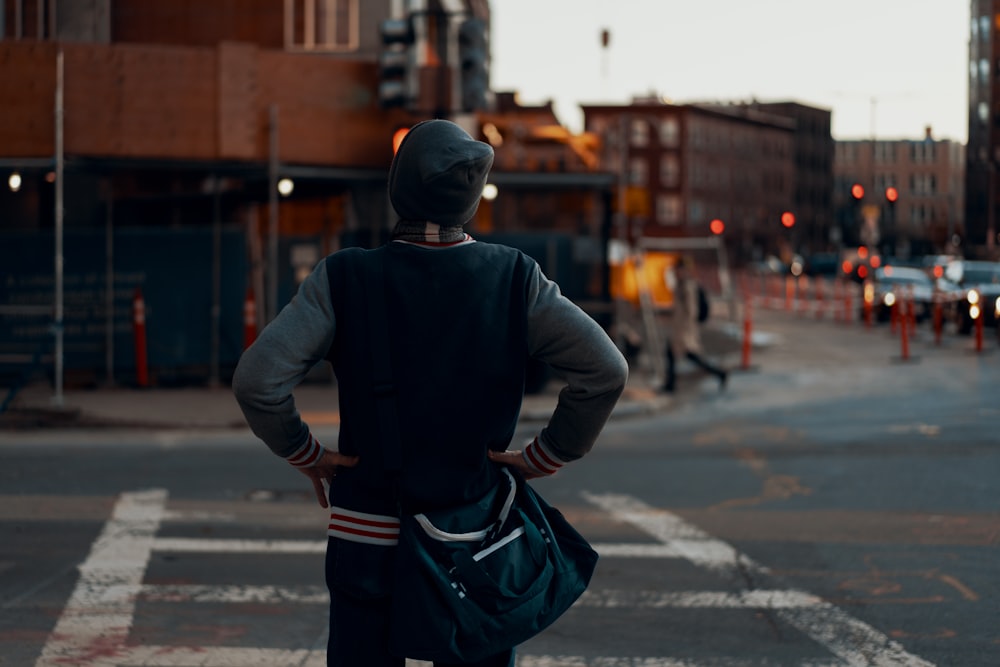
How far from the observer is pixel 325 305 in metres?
3.70

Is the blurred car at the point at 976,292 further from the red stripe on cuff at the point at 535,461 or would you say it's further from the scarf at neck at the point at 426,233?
the scarf at neck at the point at 426,233

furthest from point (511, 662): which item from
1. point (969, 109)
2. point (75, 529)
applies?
point (969, 109)

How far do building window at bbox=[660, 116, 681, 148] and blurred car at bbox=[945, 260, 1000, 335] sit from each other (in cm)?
7481

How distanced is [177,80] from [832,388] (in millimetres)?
9879

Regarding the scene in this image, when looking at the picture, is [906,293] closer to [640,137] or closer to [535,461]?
[535,461]

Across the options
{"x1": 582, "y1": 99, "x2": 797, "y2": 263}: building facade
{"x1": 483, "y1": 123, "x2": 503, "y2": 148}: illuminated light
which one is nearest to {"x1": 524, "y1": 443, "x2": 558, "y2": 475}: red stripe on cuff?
{"x1": 483, "y1": 123, "x2": 503, "y2": 148}: illuminated light

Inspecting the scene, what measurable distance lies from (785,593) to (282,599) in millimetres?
2499

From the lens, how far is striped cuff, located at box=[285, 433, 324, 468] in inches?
150

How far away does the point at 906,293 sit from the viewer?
36.1 meters

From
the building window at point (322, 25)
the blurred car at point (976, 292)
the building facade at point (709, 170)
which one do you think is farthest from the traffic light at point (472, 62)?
the building facade at point (709, 170)

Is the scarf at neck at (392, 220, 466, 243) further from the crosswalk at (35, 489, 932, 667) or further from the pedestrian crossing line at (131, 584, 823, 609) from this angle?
the pedestrian crossing line at (131, 584, 823, 609)

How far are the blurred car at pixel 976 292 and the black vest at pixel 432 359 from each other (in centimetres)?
2615

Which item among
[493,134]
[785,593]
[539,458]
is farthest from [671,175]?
[539,458]

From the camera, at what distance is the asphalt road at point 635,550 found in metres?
6.67
